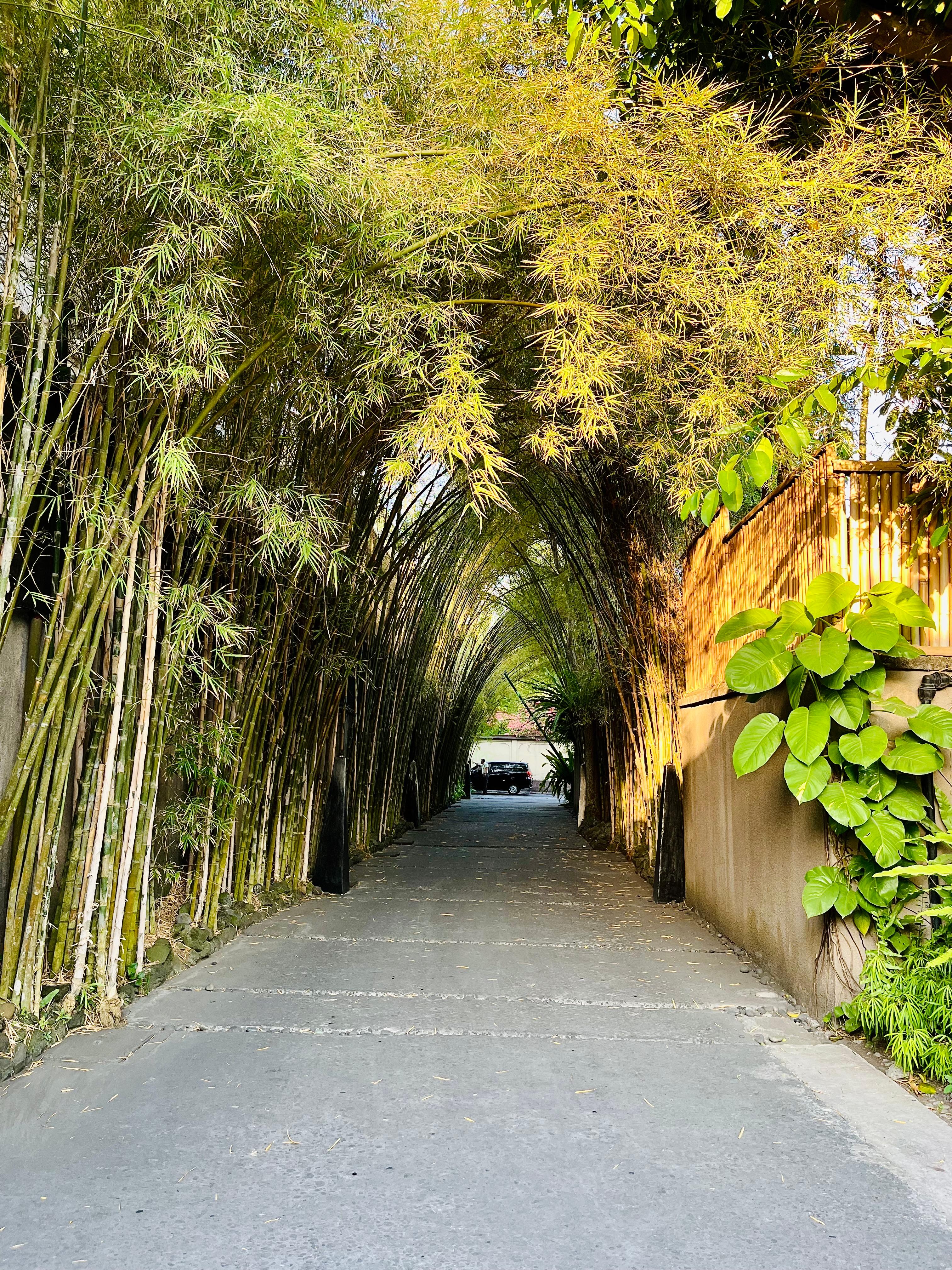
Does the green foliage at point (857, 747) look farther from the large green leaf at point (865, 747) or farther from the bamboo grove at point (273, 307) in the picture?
the bamboo grove at point (273, 307)

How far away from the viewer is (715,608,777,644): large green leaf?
328cm

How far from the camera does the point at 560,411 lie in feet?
13.9

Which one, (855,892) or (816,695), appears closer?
(855,892)

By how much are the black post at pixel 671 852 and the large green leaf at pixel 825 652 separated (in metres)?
2.60

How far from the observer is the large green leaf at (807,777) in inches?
113

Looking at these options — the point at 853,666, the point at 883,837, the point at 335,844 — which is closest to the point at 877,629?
the point at 853,666

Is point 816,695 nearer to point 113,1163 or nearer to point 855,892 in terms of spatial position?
point 855,892

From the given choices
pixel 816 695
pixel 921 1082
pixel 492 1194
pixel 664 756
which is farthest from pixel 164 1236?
pixel 664 756

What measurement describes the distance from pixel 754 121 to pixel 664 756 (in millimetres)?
3717

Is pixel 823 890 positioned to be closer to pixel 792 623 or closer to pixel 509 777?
pixel 792 623

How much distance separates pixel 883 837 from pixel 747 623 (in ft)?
2.90

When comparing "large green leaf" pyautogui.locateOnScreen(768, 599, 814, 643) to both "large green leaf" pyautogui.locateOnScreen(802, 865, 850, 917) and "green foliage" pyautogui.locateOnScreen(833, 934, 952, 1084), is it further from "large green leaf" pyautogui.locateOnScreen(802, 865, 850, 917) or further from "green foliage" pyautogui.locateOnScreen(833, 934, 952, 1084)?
"green foliage" pyautogui.locateOnScreen(833, 934, 952, 1084)

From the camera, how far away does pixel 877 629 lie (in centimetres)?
288

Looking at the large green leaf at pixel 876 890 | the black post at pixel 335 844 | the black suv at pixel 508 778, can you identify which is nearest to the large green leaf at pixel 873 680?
the large green leaf at pixel 876 890
